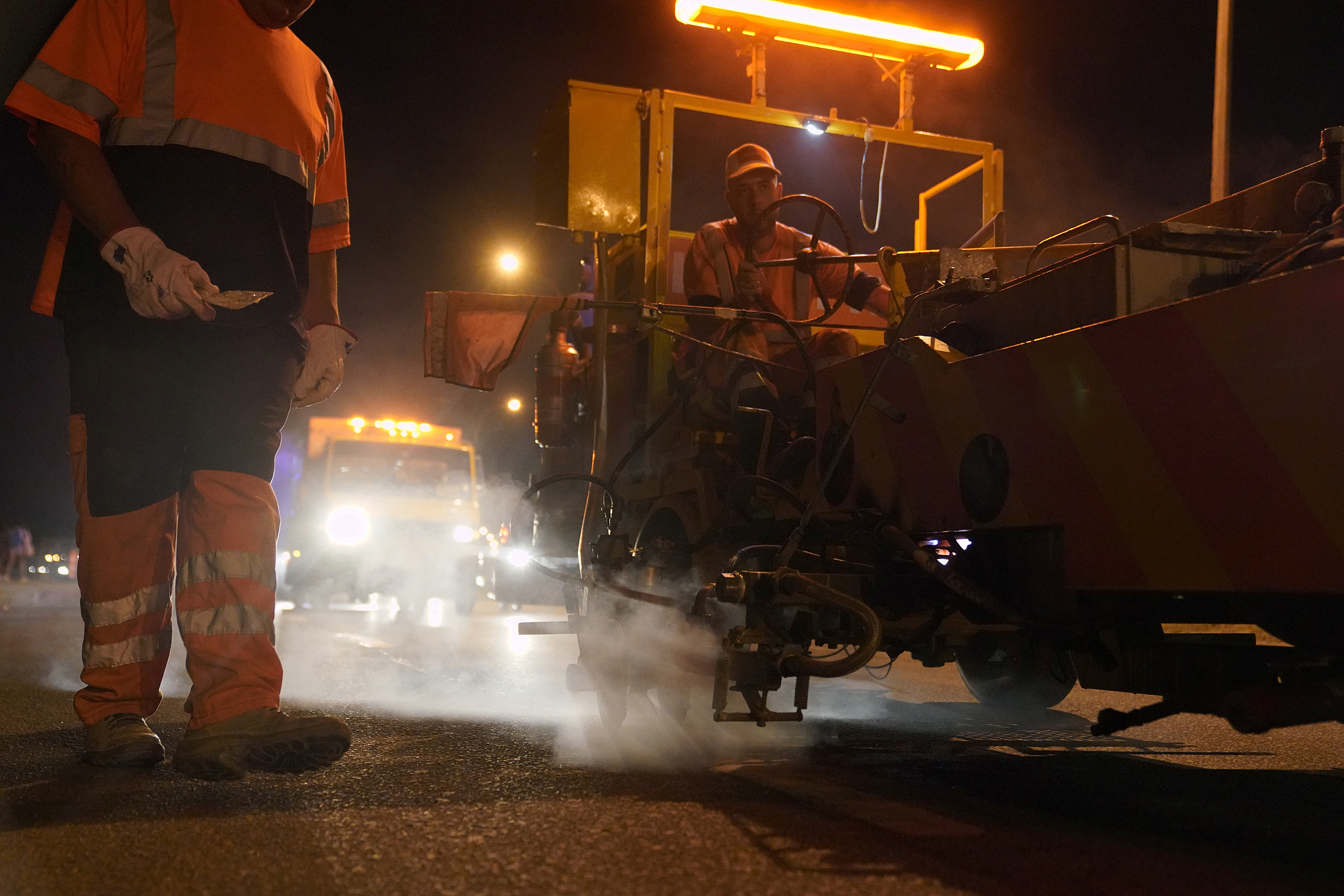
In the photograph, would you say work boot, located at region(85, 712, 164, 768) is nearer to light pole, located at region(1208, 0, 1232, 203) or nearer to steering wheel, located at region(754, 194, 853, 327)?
steering wheel, located at region(754, 194, 853, 327)

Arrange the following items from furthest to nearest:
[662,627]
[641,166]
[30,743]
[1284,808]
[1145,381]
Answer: [641,166] → [662,627] → [30,743] → [1284,808] → [1145,381]

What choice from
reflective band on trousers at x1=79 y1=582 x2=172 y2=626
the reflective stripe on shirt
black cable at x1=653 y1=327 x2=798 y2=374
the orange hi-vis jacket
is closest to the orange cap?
black cable at x1=653 y1=327 x2=798 y2=374

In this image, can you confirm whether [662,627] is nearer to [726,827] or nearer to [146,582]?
[726,827]

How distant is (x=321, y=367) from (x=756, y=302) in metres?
2.42

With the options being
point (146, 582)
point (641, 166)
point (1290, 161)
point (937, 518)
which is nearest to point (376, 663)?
point (641, 166)

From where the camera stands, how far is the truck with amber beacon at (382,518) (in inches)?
604

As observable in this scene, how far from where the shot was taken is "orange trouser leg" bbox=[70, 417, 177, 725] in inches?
123

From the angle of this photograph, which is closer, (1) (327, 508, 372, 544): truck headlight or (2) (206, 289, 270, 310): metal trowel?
(2) (206, 289, 270, 310): metal trowel

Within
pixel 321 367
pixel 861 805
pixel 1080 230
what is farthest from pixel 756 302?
Result: pixel 861 805

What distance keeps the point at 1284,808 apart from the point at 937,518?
4.31ft

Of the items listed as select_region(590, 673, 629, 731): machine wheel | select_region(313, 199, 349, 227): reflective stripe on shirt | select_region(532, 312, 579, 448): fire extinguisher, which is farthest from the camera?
select_region(532, 312, 579, 448): fire extinguisher

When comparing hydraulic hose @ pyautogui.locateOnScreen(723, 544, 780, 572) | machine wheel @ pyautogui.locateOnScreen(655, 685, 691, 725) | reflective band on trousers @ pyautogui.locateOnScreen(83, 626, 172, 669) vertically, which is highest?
hydraulic hose @ pyautogui.locateOnScreen(723, 544, 780, 572)

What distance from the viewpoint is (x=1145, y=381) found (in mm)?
2699

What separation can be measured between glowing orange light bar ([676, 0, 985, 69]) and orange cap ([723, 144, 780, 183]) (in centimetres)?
89
